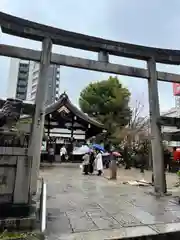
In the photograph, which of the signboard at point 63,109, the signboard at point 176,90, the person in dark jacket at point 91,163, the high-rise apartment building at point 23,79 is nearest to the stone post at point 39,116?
the person in dark jacket at point 91,163

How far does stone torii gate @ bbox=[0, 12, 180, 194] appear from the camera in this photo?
7.41 meters

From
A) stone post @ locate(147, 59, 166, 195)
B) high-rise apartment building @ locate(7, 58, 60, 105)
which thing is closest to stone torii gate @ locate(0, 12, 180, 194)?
stone post @ locate(147, 59, 166, 195)

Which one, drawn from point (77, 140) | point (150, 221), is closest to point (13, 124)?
point (150, 221)

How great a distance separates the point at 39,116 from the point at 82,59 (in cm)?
270

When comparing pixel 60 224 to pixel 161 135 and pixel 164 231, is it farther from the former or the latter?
pixel 161 135

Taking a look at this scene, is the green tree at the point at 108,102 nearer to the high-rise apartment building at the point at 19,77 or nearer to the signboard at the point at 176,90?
the signboard at the point at 176,90

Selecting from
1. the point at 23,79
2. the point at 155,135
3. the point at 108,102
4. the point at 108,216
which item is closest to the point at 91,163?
the point at 155,135

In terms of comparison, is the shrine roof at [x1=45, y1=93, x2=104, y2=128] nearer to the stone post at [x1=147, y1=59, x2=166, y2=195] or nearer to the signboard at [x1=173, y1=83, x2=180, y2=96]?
the signboard at [x1=173, y1=83, x2=180, y2=96]

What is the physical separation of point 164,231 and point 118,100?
28527 mm

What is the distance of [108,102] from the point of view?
32688 mm

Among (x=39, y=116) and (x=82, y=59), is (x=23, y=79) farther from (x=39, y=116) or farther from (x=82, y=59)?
(x=39, y=116)

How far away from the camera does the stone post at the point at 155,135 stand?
8500 mm

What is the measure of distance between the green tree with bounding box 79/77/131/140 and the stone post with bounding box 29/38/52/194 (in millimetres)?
22238

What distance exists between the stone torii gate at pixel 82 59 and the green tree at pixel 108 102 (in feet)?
67.1
